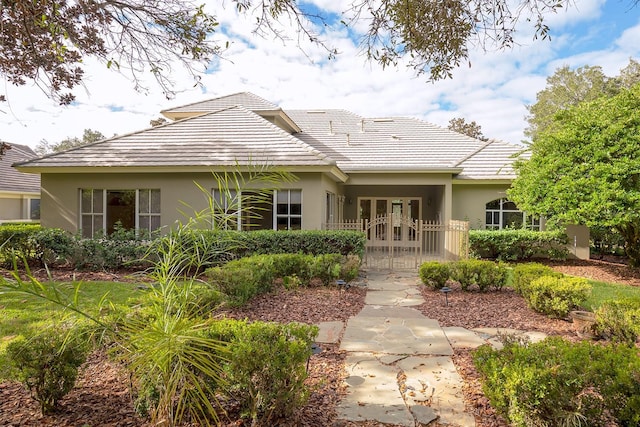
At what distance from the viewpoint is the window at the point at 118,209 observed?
12.9m

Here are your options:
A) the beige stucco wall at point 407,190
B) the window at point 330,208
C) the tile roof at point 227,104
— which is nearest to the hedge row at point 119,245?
the window at point 330,208

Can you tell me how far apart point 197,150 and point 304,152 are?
3.62 m

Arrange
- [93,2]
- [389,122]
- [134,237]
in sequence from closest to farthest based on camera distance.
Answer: [93,2] < [134,237] < [389,122]

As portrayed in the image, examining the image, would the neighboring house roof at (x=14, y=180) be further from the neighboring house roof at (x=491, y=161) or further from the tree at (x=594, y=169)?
the tree at (x=594, y=169)

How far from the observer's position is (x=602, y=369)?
2951 millimetres

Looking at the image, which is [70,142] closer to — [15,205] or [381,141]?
[15,205]

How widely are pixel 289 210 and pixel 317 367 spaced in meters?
8.47

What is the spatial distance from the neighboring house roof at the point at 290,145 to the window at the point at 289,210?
51.1 inches

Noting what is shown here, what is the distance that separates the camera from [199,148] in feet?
42.5

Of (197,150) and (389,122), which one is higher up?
(389,122)

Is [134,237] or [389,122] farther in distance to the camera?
[389,122]

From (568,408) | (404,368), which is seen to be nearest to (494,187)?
(404,368)

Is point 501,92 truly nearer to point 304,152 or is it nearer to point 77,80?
point 304,152

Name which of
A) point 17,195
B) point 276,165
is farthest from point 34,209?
point 276,165
